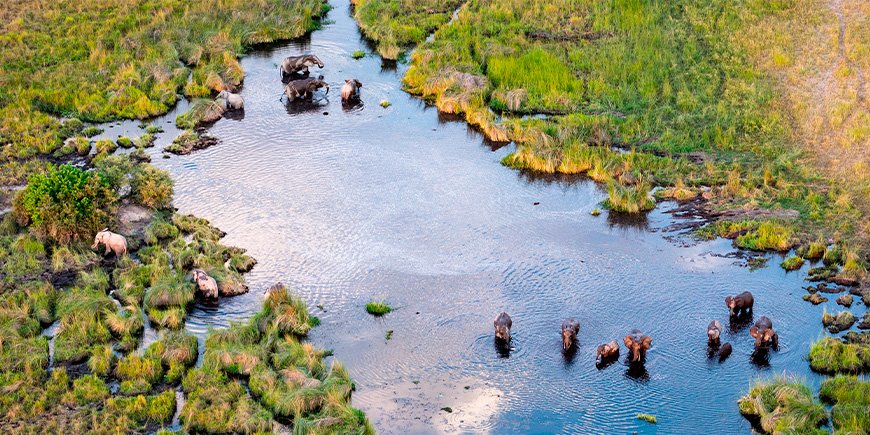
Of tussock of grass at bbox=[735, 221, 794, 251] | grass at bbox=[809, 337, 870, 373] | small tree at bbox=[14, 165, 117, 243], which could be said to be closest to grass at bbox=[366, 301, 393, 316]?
small tree at bbox=[14, 165, 117, 243]

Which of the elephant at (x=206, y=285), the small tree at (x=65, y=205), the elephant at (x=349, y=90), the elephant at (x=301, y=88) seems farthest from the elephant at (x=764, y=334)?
the elephant at (x=301, y=88)

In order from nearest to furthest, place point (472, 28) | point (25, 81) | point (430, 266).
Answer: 1. point (430, 266)
2. point (25, 81)
3. point (472, 28)

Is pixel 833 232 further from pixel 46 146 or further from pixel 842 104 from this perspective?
pixel 46 146

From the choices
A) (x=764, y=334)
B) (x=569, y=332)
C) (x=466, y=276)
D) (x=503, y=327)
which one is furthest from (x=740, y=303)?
(x=466, y=276)

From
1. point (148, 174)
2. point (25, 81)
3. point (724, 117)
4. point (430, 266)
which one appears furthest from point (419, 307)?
point (25, 81)

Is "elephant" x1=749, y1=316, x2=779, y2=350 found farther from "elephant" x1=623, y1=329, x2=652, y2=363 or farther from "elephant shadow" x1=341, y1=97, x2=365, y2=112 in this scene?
"elephant shadow" x1=341, y1=97, x2=365, y2=112
